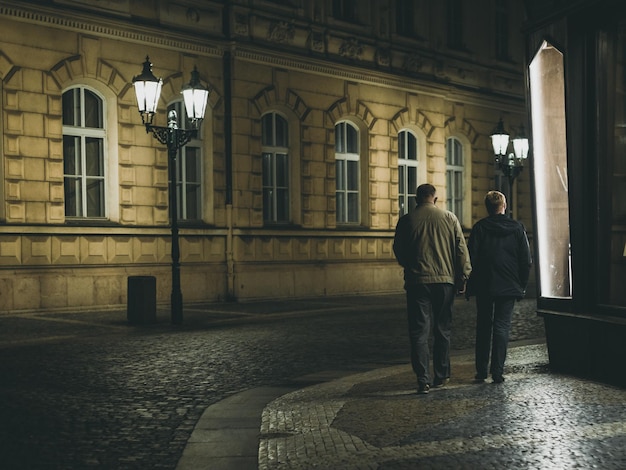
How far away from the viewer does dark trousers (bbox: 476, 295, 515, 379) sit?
28.3 ft

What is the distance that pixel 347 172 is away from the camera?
990 inches

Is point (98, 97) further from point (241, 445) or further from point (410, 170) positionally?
point (241, 445)

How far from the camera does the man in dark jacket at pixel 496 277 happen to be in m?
8.73

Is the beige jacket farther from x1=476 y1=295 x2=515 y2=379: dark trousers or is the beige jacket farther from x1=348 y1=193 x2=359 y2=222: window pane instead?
x1=348 y1=193 x2=359 y2=222: window pane

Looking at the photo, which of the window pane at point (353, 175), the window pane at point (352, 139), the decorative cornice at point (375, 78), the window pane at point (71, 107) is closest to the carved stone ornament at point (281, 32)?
the decorative cornice at point (375, 78)

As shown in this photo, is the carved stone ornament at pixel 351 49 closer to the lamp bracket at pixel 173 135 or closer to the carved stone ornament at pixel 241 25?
the carved stone ornament at pixel 241 25

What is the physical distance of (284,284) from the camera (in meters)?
22.9

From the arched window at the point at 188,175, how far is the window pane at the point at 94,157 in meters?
1.89

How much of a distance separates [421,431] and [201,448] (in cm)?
146

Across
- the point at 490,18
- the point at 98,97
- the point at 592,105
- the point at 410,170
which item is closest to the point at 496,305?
the point at 592,105

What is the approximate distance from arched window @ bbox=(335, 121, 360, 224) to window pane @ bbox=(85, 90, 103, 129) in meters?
6.97

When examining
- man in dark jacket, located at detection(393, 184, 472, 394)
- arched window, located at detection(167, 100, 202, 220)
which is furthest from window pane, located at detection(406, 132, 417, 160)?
man in dark jacket, located at detection(393, 184, 472, 394)

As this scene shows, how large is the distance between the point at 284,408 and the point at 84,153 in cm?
1317

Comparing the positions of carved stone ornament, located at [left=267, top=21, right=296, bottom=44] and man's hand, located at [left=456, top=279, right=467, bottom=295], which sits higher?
carved stone ornament, located at [left=267, top=21, right=296, bottom=44]
